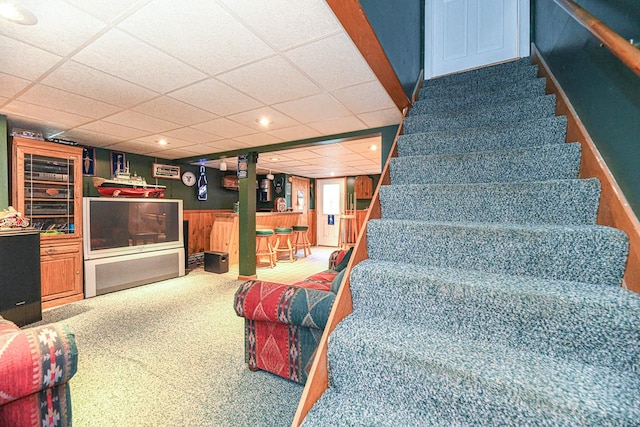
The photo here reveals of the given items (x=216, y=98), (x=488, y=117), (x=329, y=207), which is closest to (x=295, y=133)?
(x=216, y=98)

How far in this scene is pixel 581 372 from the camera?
0.77 meters

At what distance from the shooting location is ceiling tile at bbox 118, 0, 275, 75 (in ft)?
4.39

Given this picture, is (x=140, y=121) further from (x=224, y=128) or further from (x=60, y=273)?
(x=60, y=273)

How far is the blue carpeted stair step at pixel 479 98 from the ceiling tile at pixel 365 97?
349 millimetres

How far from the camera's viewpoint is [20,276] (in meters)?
2.58

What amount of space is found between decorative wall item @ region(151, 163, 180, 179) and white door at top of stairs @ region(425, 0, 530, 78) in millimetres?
4866

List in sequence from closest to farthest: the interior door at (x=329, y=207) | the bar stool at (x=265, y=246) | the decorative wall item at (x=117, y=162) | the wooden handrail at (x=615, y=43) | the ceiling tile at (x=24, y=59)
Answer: the wooden handrail at (x=615, y=43), the ceiling tile at (x=24, y=59), the decorative wall item at (x=117, y=162), the bar stool at (x=265, y=246), the interior door at (x=329, y=207)

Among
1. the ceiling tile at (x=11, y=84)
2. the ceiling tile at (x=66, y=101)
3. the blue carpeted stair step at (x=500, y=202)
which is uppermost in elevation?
the ceiling tile at (x=66, y=101)

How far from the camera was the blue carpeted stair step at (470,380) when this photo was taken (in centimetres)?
67

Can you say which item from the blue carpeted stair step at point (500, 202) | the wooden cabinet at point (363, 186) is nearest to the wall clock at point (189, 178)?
the wooden cabinet at point (363, 186)

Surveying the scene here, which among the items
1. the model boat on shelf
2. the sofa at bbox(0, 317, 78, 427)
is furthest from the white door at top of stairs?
the model boat on shelf

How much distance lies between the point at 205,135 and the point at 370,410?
3591mm

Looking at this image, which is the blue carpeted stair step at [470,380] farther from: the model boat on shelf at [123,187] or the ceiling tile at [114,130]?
the model boat on shelf at [123,187]

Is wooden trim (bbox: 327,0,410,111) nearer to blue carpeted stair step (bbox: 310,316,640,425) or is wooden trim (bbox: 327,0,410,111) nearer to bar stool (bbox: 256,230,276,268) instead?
blue carpeted stair step (bbox: 310,316,640,425)
